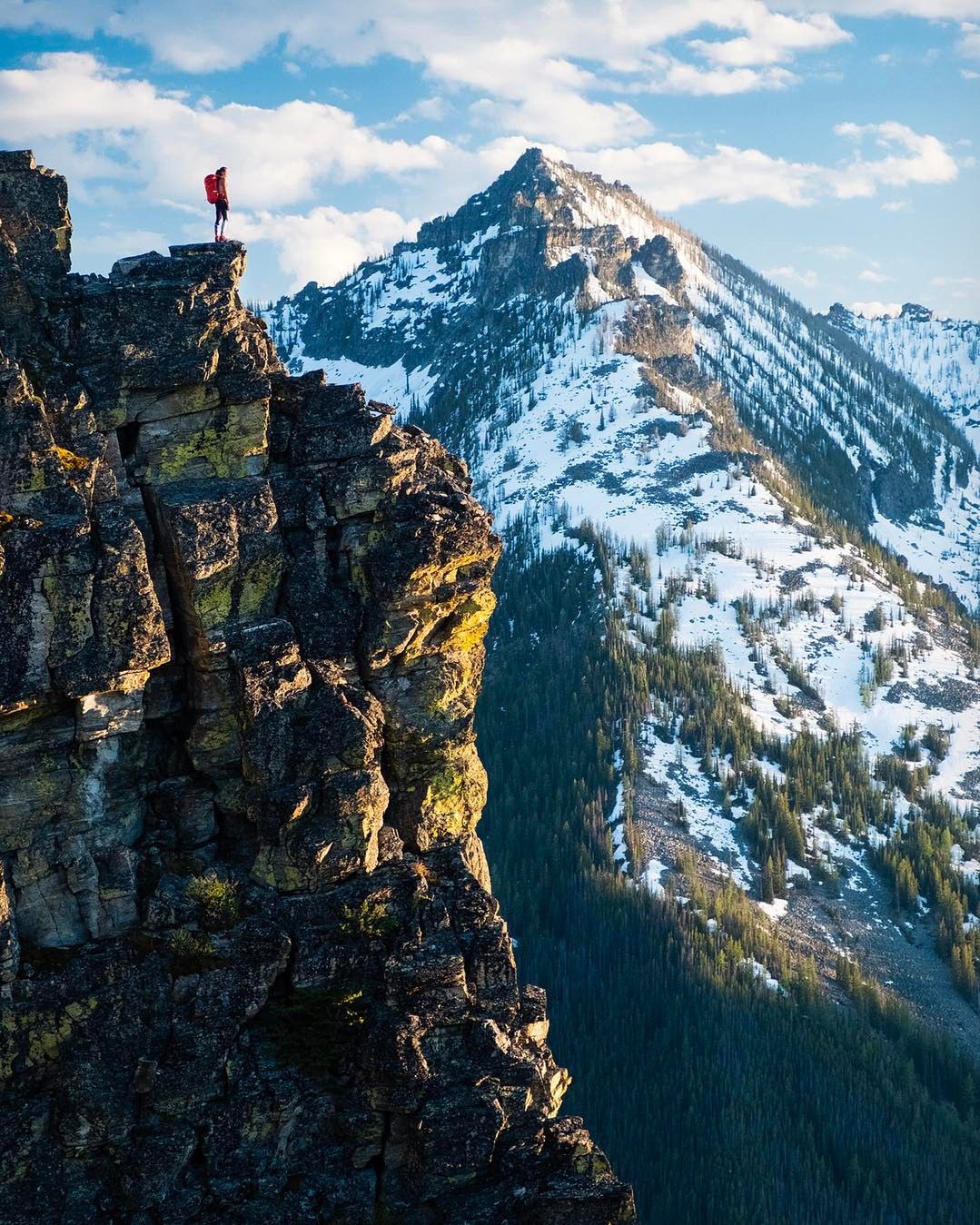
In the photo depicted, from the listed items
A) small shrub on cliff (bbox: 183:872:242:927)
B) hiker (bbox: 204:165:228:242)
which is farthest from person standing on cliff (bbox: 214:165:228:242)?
small shrub on cliff (bbox: 183:872:242:927)

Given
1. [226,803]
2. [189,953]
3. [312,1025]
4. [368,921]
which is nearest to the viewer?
[189,953]

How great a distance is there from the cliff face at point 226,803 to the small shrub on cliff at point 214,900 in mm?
88

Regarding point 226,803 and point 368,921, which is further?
point 226,803

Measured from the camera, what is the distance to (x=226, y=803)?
43.7 meters

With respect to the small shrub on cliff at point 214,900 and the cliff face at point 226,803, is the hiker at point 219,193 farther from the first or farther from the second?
the small shrub on cliff at point 214,900

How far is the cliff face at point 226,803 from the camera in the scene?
39312 mm

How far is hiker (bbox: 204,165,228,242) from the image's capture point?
169 feet

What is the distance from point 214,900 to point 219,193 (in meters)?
27.8

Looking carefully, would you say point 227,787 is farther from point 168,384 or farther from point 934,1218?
point 934,1218

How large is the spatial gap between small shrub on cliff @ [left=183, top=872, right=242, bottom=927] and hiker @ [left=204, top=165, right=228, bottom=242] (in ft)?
83.9

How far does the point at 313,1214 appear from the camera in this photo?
4006 centimetres

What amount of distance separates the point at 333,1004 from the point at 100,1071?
7225 mm

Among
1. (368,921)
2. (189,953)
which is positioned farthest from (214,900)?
(368,921)

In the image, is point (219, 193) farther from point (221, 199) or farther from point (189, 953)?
point (189, 953)
